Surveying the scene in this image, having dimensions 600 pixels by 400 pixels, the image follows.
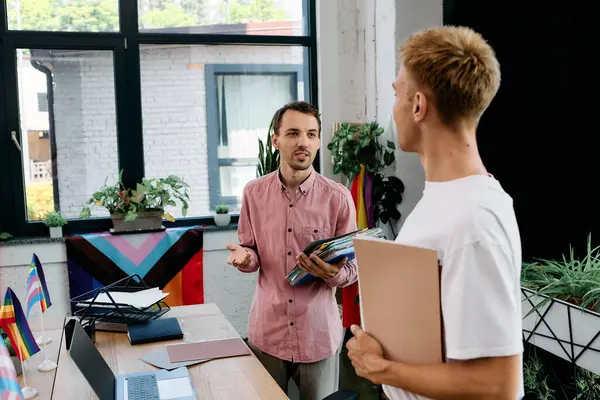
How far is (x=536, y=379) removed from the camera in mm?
2459

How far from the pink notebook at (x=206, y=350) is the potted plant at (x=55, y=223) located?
6.29ft

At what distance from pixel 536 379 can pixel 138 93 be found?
9.77 feet

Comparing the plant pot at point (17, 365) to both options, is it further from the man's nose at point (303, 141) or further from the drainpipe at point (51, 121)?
the drainpipe at point (51, 121)

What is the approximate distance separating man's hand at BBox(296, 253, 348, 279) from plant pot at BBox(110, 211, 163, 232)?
6.26 feet

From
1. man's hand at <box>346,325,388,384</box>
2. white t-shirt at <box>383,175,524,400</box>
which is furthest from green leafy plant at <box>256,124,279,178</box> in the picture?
white t-shirt at <box>383,175,524,400</box>

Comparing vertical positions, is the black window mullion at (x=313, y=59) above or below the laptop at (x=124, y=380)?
above

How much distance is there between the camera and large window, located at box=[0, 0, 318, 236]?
12.3 feet

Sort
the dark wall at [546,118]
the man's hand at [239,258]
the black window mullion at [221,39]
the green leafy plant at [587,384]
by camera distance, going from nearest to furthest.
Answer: the green leafy plant at [587,384] → the man's hand at [239,258] → the dark wall at [546,118] → the black window mullion at [221,39]

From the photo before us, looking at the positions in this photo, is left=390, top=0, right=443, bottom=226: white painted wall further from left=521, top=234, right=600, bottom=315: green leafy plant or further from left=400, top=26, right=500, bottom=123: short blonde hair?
left=400, top=26, right=500, bottom=123: short blonde hair

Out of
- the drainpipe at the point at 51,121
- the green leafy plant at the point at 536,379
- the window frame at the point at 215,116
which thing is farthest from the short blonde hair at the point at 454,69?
the drainpipe at the point at 51,121

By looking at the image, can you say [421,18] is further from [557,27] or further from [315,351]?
[315,351]

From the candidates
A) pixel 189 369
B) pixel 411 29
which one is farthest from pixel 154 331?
pixel 411 29

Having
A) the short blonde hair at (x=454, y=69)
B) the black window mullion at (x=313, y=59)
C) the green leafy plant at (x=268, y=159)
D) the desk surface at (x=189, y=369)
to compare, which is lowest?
the desk surface at (x=189, y=369)

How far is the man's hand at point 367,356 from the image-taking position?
3.53 ft
